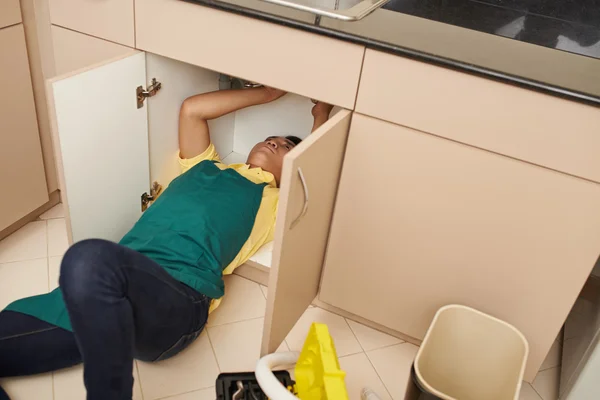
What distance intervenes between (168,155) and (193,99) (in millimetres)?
204

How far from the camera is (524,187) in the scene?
117 cm

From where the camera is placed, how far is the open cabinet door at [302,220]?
1038 mm

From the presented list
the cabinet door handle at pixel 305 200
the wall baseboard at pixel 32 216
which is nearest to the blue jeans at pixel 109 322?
the cabinet door handle at pixel 305 200

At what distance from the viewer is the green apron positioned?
126cm

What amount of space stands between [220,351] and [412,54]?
0.92m

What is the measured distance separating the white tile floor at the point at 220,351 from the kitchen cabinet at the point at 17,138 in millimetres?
132

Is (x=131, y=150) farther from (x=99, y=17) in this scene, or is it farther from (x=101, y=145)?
(x=99, y=17)

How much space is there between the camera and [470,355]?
134 cm

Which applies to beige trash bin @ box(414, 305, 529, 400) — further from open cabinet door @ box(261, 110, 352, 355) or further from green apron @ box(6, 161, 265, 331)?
green apron @ box(6, 161, 265, 331)

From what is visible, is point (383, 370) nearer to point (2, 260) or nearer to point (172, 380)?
point (172, 380)

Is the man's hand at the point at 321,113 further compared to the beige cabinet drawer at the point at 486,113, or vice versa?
the man's hand at the point at 321,113

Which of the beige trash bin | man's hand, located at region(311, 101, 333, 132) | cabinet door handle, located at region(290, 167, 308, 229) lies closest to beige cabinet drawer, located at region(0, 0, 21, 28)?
man's hand, located at region(311, 101, 333, 132)

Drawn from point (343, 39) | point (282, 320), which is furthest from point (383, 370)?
point (343, 39)

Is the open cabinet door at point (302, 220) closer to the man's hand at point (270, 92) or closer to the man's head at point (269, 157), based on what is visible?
the man's head at point (269, 157)
